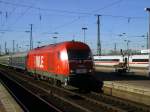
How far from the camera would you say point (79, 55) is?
25391mm

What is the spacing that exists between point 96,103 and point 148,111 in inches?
152

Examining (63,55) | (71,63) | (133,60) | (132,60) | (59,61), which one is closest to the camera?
(71,63)

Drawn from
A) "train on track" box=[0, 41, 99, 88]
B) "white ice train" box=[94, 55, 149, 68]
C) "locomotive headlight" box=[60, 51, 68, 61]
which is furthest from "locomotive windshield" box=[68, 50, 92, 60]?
"white ice train" box=[94, 55, 149, 68]

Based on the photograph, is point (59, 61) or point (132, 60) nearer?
point (59, 61)

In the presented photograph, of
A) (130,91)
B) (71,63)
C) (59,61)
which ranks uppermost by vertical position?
(59,61)

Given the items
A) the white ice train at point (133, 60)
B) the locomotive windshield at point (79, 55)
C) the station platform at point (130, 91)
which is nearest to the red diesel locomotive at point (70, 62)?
the locomotive windshield at point (79, 55)

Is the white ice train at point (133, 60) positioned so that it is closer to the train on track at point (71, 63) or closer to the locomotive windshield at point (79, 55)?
the train on track at point (71, 63)

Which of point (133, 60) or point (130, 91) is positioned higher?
point (133, 60)

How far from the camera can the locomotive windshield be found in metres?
25.1

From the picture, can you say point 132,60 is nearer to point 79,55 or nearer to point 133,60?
point 133,60

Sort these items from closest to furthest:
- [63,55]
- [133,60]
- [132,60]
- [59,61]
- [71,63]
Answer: [71,63] < [63,55] < [59,61] < [133,60] < [132,60]

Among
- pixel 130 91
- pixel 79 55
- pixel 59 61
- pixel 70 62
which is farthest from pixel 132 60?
pixel 130 91

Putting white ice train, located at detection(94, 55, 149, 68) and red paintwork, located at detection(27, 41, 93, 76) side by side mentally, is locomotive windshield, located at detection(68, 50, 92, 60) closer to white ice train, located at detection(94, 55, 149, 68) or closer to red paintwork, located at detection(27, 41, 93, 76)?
red paintwork, located at detection(27, 41, 93, 76)

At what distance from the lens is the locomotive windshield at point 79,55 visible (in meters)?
25.1
